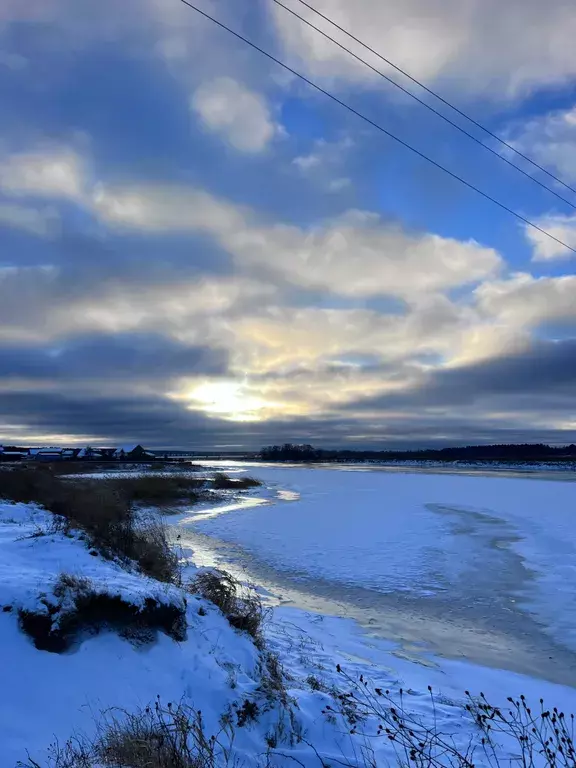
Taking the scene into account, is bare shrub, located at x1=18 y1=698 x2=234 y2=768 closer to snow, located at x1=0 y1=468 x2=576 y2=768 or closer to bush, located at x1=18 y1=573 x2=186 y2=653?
snow, located at x1=0 y1=468 x2=576 y2=768

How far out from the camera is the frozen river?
8.98m

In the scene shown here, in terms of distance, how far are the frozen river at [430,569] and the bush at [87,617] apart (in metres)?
4.00

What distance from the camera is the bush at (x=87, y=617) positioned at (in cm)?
573

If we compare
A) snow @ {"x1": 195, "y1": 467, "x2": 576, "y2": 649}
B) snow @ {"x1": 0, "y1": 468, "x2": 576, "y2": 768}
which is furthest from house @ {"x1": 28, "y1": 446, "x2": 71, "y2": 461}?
snow @ {"x1": 0, "y1": 468, "x2": 576, "y2": 768}

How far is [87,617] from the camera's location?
6234 millimetres

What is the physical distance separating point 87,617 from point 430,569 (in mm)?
10289

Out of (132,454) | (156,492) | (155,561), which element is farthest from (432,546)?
(132,454)

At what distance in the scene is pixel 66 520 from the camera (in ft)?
39.2

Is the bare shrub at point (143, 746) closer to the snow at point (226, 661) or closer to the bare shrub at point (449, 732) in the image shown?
the snow at point (226, 661)

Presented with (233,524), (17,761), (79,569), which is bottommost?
(233,524)

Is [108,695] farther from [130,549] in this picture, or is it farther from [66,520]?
[66,520]

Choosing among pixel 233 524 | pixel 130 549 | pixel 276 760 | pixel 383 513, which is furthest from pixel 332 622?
pixel 383 513

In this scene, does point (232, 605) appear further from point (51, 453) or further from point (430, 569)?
point (51, 453)

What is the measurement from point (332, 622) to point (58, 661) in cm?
566
